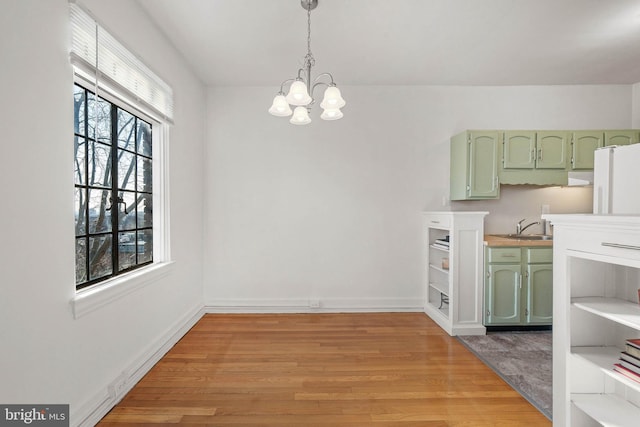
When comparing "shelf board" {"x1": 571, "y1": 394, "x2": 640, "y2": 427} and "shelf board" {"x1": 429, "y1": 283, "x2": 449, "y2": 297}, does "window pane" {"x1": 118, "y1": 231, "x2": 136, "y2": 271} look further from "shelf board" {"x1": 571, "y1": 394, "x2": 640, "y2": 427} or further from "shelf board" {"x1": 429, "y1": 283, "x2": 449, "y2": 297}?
"shelf board" {"x1": 429, "y1": 283, "x2": 449, "y2": 297}

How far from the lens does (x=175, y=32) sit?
9.42 ft

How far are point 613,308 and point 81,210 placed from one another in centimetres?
291

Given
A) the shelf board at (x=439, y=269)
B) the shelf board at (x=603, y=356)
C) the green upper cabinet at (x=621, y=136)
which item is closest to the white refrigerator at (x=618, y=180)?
the shelf board at (x=603, y=356)

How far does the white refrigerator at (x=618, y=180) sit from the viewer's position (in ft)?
5.17

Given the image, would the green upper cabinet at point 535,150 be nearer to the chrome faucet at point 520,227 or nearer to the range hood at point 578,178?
the range hood at point 578,178

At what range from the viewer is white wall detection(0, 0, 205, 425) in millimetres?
1395

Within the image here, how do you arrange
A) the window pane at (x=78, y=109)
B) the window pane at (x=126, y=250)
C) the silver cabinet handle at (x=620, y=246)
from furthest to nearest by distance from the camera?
1. the window pane at (x=126, y=250)
2. the window pane at (x=78, y=109)
3. the silver cabinet handle at (x=620, y=246)

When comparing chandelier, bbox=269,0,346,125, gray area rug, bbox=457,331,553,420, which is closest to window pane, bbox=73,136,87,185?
chandelier, bbox=269,0,346,125

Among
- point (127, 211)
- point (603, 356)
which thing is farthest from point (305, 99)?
point (603, 356)

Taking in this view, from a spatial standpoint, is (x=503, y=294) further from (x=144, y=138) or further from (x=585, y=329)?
(x=144, y=138)

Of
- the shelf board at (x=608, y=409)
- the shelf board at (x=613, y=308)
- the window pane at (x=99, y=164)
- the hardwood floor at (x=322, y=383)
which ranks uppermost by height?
the window pane at (x=99, y=164)

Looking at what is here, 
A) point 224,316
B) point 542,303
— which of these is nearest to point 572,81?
point 542,303

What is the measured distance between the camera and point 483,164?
12.2 feet

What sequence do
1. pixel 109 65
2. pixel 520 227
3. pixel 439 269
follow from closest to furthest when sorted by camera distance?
pixel 109 65 < pixel 439 269 < pixel 520 227
